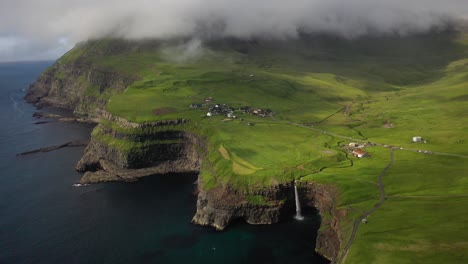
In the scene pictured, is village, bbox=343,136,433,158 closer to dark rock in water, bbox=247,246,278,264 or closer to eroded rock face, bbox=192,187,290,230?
eroded rock face, bbox=192,187,290,230

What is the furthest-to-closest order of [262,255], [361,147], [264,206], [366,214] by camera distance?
[361,147]
[264,206]
[262,255]
[366,214]

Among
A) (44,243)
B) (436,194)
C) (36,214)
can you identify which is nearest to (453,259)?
(436,194)

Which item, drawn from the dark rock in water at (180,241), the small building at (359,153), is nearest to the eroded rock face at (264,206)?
the dark rock in water at (180,241)

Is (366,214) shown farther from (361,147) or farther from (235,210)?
(361,147)

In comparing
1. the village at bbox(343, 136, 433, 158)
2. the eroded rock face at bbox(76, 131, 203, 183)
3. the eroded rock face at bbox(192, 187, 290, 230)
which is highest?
the village at bbox(343, 136, 433, 158)

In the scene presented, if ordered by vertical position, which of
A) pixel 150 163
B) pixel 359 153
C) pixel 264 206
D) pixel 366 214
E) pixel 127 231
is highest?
pixel 359 153

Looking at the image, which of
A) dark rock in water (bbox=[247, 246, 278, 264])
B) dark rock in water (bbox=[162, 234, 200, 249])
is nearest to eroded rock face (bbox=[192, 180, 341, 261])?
dark rock in water (bbox=[162, 234, 200, 249])

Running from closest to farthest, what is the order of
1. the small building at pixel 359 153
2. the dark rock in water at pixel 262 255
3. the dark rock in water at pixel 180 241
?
the dark rock in water at pixel 262 255
the dark rock in water at pixel 180 241
the small building at pixel 359 153

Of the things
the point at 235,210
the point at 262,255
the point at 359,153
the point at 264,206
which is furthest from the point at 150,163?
the point at 359,153

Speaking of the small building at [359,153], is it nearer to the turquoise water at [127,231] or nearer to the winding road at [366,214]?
the winding road at [366,214]

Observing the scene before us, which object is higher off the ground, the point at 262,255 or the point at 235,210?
the point at 235,210
